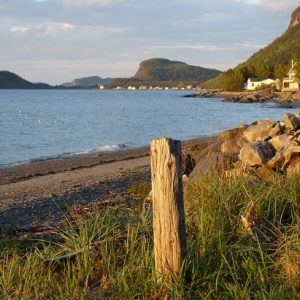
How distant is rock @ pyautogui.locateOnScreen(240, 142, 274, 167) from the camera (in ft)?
34.8

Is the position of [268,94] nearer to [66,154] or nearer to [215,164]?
[66,154]

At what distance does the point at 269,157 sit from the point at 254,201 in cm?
413

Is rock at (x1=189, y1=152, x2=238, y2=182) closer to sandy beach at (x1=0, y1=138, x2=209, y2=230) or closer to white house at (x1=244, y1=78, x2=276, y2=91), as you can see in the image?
sandy beach at (x1=0, y1=138, x2=209, y2=230)

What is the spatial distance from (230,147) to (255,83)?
359 ft

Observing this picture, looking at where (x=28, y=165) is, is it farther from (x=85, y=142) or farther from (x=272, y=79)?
(x=272, y=79)

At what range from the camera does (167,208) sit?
5125mm

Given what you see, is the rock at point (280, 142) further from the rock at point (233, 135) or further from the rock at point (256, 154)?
the rock at point (233, 135)

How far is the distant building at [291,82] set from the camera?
317ft

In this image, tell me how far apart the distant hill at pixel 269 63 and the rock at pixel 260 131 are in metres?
85.3

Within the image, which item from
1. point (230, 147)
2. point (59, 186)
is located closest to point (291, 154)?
point (230, 147)

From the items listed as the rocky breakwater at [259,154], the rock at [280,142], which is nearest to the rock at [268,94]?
the rocky breakwater at [259,154]

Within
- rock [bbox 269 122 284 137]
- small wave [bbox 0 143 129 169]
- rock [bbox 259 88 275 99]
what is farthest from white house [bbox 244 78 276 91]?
rock [bbox 269 122 284 137]

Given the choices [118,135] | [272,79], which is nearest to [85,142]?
[118,135]

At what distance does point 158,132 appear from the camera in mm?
42094
